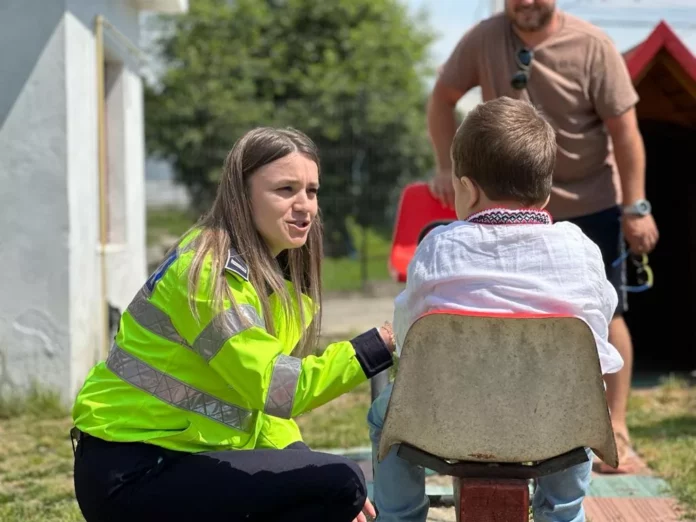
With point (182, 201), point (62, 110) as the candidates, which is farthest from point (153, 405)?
point (182, 201)

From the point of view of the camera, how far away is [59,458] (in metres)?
4.49

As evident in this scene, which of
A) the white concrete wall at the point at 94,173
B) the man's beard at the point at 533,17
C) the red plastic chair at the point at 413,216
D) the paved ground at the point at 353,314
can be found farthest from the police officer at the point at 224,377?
the paved ground at the point at 353,314

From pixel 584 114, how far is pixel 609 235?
0.50 metres

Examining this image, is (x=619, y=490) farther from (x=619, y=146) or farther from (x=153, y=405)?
(x=153, y=405)

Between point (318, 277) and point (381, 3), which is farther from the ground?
point (381, 3)

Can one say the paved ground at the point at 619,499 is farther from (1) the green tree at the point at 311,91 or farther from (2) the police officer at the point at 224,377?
(1) the green tree at the point at 311,91

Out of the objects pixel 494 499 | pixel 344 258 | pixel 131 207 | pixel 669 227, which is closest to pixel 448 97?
pixel 494 499

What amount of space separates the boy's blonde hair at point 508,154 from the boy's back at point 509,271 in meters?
0.06

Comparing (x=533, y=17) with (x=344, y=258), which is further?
(x=344, y=258)

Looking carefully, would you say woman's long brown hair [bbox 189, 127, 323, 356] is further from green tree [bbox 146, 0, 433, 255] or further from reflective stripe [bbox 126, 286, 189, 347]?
green tree [bbox 146, 0, 433, 255]

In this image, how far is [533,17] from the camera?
12.9ft

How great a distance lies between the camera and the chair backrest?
2051 mm

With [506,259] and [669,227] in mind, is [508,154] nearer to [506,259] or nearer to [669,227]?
[506,259]

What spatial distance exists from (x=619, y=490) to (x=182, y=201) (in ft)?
34.6
